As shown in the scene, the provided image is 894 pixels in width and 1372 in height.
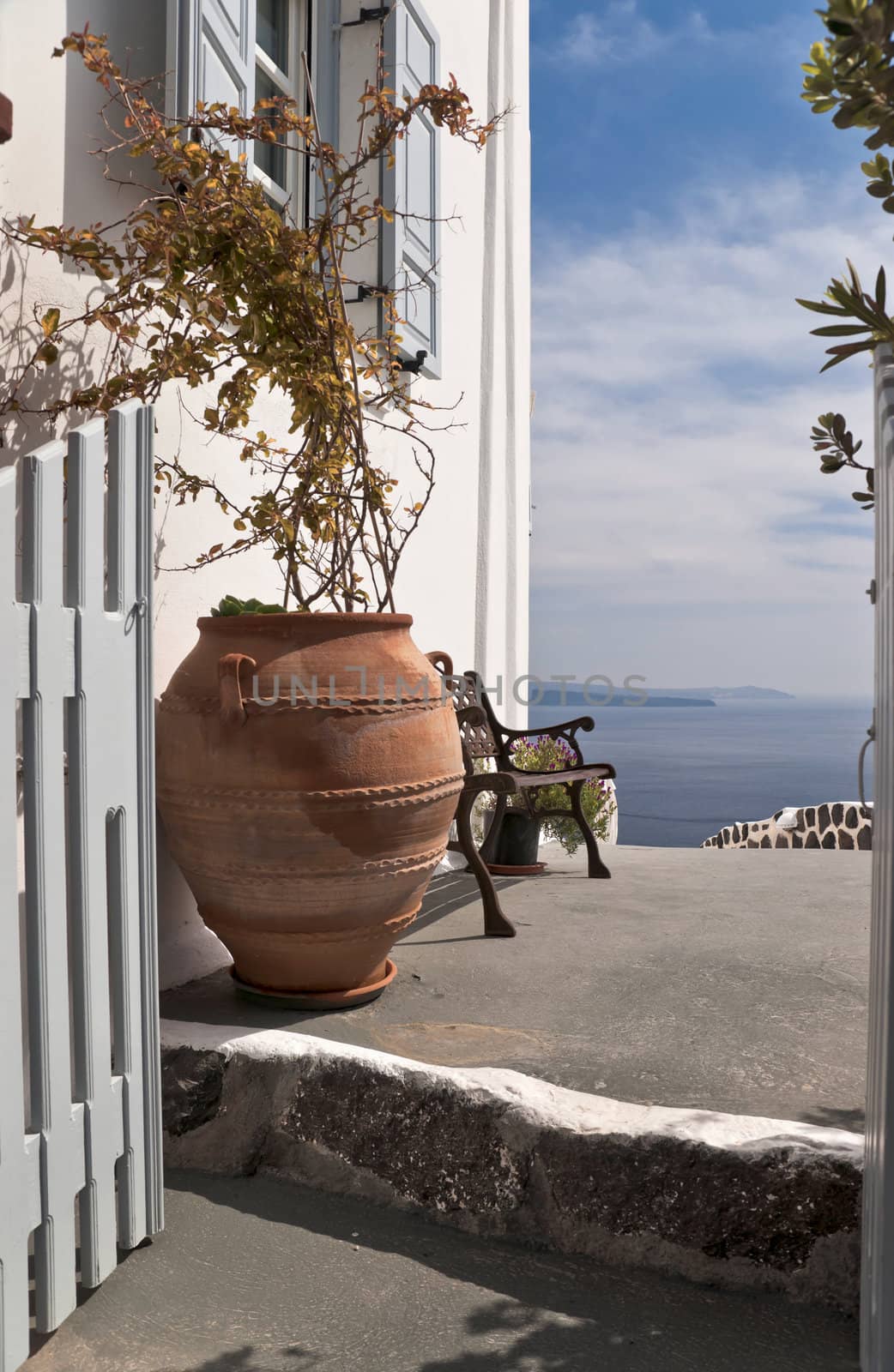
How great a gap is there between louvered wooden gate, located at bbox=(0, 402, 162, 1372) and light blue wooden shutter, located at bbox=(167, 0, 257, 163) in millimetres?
1562

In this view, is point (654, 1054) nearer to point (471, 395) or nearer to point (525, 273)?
point (471, 395)

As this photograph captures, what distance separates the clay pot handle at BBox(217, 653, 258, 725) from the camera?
2518 millimetres

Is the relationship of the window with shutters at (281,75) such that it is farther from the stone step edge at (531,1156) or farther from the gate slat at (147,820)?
the stone step edge at (531,1156)

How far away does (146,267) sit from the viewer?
8.51ft

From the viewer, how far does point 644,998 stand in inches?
107

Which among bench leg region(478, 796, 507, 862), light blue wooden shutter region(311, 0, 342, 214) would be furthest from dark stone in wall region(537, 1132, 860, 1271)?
light blue wooden shutter region(311, 0, 342, 214)

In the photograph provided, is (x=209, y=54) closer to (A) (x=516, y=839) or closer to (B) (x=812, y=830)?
(A) (x=516, y=839)

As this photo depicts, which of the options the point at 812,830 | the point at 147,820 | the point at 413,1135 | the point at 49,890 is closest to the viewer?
the point at 49,890

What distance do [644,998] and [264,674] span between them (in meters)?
1.28

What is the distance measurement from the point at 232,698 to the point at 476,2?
469 centimetres

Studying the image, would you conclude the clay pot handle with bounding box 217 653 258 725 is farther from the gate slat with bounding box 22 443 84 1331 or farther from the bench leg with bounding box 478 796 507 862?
the bench leg with bounding box 478 796 507 862

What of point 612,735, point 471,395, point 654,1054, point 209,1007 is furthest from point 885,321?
point 612,735

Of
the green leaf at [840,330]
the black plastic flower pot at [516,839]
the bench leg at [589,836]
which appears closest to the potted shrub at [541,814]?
the black plastic flower pot at [516,839]

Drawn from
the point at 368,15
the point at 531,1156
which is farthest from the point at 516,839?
the point at 368,15
